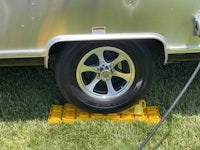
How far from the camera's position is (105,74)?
3789 mm

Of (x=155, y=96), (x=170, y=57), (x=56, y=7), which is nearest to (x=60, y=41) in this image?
(x=56, y=7)

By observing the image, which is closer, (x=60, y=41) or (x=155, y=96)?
(x=60, y=41)

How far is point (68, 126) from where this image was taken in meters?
3.80

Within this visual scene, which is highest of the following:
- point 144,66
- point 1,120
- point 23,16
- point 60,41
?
point 23,16

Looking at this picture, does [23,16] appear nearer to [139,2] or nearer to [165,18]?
[139,2]

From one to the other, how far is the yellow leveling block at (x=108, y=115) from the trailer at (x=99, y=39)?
99 millimetres

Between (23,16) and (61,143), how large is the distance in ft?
3.84

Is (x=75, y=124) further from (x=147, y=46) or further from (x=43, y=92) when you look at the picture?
(x=147, y=46)

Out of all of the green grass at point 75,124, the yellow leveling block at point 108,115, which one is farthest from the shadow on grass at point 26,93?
the yellow leveling block at point 108,115

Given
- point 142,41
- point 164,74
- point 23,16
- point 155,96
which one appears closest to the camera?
point 23,16

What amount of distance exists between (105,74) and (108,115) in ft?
1.37

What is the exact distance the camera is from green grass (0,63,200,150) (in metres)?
3.65

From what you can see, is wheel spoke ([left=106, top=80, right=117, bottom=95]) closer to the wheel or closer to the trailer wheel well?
the wheel

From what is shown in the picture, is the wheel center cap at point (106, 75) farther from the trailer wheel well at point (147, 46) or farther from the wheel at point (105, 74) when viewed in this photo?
the trailer wheel well at point (147, 46)
